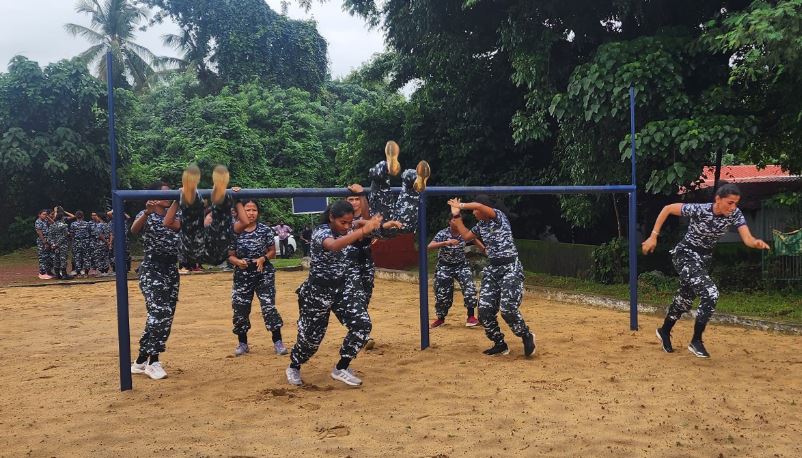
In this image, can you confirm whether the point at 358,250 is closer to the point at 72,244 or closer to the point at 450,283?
the point at 450,283

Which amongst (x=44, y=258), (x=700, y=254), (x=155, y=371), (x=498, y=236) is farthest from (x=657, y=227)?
(x=44, y=258)

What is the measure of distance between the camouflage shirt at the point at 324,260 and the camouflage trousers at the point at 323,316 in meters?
0.11

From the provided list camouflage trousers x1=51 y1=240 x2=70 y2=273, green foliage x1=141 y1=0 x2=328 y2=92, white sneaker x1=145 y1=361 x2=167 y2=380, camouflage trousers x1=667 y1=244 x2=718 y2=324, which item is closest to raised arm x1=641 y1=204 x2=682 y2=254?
camouflage trousers x1=667 y1=244 x2=718 y2=324

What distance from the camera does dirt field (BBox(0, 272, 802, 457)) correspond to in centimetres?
486

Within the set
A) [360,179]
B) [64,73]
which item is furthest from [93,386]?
[64,73]

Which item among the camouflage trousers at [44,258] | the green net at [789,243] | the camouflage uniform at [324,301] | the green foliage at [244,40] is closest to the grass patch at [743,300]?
the green net at [789,243]

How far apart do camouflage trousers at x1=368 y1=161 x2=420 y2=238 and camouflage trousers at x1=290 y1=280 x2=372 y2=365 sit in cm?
100

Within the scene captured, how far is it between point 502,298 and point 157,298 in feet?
11.1

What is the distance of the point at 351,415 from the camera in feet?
18.1

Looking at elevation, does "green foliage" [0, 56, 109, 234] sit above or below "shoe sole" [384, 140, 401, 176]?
above

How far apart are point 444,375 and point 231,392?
199 cm

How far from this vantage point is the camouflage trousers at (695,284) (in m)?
7.15

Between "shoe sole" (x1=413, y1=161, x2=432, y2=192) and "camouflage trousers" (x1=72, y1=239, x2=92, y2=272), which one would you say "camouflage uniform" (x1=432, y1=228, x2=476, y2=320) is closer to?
"shoe sole" (x1=413, y1=161, x2=432, y2=192)

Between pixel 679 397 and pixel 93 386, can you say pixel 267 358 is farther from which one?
pixel 679 397
